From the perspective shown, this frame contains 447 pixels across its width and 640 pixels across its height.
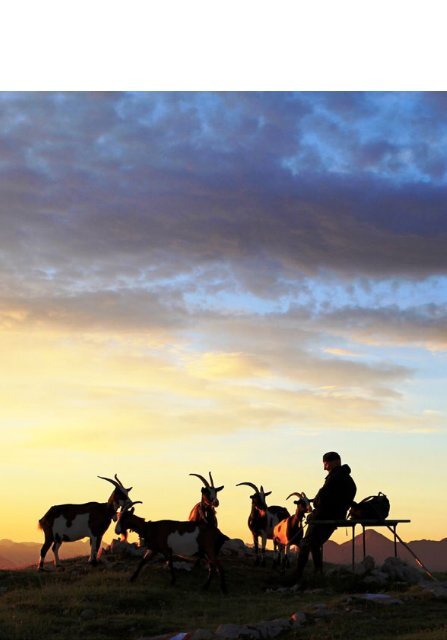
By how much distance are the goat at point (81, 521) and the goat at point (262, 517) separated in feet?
13.4

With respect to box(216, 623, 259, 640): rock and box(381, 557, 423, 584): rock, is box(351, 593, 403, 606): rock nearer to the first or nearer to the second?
box(216, 623, 259, 640): rock

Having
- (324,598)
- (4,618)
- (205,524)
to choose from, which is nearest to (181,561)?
(205,524)

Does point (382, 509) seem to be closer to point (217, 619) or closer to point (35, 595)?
point (217, 619)

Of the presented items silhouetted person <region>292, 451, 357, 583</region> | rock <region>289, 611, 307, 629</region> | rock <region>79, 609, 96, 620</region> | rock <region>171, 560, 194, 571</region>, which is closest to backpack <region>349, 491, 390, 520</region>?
silhouetted person <region>292, 451, 357, 583</region>

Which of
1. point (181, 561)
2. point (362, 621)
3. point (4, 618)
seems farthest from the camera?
point (181, 561)

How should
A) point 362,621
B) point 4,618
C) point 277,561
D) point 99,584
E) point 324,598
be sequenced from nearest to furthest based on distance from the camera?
point 362,621
point 4,618
point 324,598
point 99,584
point 277,561

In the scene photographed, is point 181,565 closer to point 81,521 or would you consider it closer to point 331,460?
point 81,521

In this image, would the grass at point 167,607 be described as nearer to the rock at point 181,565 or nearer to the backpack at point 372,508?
the rock at point 181,565

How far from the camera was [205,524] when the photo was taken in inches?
872

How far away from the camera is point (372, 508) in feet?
72.7

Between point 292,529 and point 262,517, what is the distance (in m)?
1.93

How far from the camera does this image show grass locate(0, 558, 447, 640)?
15.9 meters

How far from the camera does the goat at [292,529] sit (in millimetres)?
23969

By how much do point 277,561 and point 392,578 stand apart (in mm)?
4217
